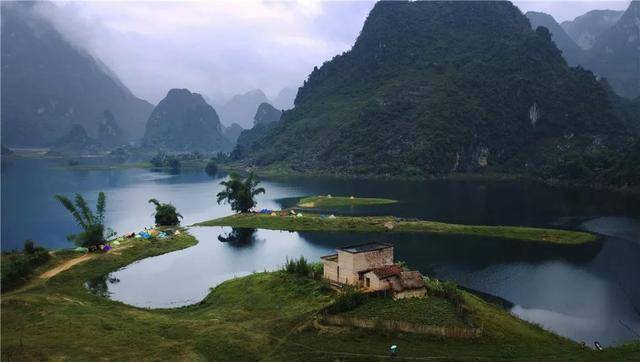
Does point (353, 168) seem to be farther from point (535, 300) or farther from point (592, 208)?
point (535, 300)

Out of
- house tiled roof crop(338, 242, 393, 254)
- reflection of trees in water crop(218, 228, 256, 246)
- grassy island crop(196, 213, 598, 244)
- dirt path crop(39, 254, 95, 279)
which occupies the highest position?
house tiled roof crop(338, 242, 393, 254)

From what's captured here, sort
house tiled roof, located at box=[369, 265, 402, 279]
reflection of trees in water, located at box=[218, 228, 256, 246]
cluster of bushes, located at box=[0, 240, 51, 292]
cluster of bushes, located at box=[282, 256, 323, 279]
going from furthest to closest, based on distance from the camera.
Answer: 1. reflection of trees in water, located at box=[218, 228, 256, 246]
2. cluster of bushes, located at box=[0, 240, 51, 292]
3. cluster of bushes, located at box=[282, 256, 323, 279]
4. house tiled roof, located at box=[369, 265, 402, 279]

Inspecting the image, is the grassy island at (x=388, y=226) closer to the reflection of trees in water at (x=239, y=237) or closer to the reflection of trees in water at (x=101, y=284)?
the reflection of trees in water at (x=239, y=237)

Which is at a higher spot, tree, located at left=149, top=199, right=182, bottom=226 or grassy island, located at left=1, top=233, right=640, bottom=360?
tree, located at left=149, top=199, right=182, bottom=226

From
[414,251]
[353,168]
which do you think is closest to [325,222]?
[414,251]

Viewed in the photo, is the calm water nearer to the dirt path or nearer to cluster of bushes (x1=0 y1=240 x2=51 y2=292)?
the dirt path

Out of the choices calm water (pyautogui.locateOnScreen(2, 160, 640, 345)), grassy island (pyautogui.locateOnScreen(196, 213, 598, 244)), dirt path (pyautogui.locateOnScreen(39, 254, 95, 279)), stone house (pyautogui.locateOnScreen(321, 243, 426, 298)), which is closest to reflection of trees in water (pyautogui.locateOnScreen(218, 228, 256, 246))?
calm water (pyautogui.locateOnScreen(2, 160, 640, 345))
